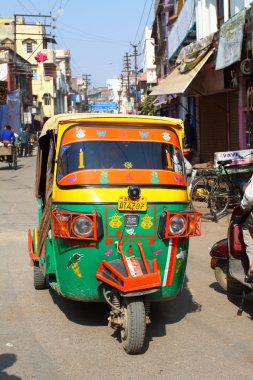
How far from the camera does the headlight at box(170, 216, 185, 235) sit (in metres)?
4.58

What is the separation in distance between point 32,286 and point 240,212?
8.77ft

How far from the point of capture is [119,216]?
14.8 ft

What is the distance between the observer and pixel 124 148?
4.91m

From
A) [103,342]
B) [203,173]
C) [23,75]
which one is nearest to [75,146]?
[103,342]

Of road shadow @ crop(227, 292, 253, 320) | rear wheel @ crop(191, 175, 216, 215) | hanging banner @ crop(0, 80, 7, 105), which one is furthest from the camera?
hanging banner @ crop(0, 80, 7, 105)

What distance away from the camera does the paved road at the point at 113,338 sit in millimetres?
3969

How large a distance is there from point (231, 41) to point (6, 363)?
9.12 m

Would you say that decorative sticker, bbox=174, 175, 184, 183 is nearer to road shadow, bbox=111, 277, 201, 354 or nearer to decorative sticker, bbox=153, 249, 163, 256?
decorative sticker, bbox=153, 249, 163, 256

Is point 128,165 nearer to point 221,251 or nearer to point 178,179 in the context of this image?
point 178,179

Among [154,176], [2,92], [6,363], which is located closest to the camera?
[6,363]

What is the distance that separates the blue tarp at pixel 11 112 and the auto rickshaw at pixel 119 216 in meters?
32.3

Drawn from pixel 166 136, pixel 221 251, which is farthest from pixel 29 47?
pixel 166 136

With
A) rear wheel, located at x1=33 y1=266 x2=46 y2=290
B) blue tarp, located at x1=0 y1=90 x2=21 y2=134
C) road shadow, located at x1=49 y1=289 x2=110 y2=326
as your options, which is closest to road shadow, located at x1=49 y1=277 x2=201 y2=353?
road shadow, located at x1=49 y1=289 x2=110 y2=326

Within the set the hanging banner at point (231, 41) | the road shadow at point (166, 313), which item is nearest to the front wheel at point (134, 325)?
the road shadow at point (166, 313)
